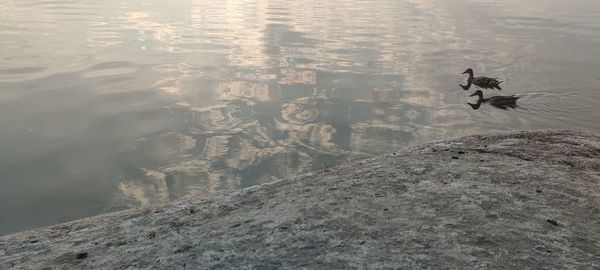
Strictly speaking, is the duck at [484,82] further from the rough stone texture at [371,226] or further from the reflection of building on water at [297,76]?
the rough stone texture at [371,226]

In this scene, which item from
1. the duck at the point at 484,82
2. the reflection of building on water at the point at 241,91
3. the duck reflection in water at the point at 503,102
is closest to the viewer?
the duck reflection in water at the point at 503,102

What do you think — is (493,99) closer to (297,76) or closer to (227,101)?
(297,76)

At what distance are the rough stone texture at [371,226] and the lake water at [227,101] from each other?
2182 mm

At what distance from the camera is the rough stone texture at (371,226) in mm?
4086

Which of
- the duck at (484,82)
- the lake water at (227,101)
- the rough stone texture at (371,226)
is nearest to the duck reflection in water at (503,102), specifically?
the lake water at (227,101)

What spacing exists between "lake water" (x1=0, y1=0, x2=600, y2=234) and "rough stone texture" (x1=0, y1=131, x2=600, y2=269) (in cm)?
218

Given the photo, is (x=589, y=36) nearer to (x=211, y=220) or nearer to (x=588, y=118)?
(x=588, y=118)

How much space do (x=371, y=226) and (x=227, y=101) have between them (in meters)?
9.43

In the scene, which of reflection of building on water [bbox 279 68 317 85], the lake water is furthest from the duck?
reflection of building on water [bbox 279 68 317 85]

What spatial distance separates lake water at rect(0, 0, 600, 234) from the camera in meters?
8.90

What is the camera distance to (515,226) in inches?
183

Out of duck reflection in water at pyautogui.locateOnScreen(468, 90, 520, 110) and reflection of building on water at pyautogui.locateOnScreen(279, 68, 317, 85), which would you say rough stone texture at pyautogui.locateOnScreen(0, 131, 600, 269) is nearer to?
duck reflection in water at pyautogui.locateOnScreen(468, 90, 520, 110)

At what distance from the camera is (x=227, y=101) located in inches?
535

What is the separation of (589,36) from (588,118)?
18.5 m
